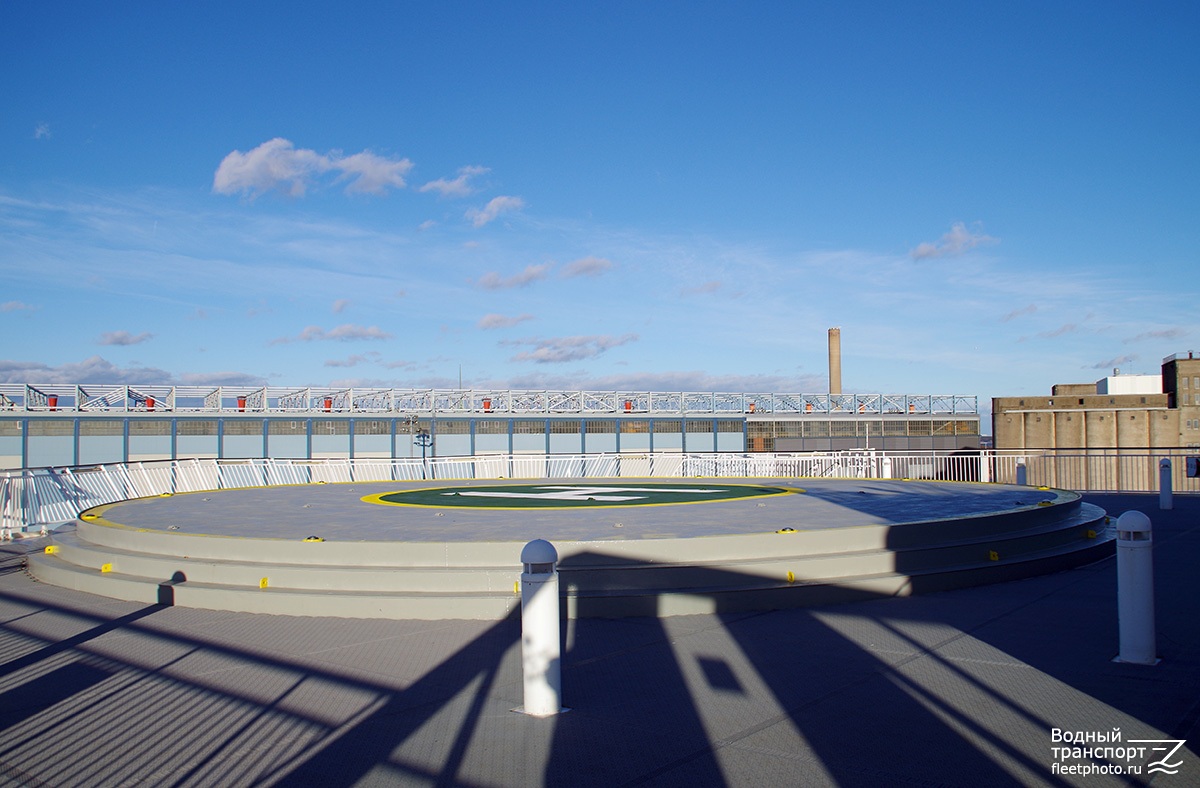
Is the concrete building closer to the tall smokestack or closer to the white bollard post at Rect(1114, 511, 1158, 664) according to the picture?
the tall smokestack

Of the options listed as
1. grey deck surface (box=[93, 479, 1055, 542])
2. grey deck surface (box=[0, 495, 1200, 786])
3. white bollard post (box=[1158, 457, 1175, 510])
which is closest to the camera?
grey deck surface (box=[0, 495, 1200, 786])

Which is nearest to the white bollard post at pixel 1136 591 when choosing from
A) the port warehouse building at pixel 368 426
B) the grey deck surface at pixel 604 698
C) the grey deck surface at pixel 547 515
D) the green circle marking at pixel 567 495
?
the grey deck surface at pixel 604 698

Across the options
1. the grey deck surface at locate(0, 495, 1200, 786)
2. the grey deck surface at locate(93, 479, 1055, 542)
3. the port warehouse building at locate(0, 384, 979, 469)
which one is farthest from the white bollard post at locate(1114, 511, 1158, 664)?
the port warehouse building at locate(0, 384, 979, 469)

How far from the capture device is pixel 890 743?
431cm

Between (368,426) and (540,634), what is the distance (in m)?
39.3

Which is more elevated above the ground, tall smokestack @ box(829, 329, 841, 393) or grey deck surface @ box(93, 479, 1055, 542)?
tall smokestack @ box(829, 329, 841, 393)

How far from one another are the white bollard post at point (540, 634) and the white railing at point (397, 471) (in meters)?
12.1

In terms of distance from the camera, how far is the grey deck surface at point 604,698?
4070mm

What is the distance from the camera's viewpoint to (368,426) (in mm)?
42438

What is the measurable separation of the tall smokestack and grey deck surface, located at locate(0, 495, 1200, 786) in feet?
220

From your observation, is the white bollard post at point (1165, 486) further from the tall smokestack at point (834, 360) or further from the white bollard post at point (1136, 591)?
the tall smokestack at point (834, 360)

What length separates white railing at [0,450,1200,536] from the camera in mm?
14031

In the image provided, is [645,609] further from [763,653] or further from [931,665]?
[931,665]

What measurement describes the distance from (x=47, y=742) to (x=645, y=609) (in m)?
4.43
